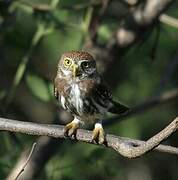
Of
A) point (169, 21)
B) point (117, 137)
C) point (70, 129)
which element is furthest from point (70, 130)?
point (169, 21)

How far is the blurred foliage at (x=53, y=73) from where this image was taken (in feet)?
21.1

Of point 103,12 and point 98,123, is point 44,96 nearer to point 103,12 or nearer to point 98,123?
point 103,12

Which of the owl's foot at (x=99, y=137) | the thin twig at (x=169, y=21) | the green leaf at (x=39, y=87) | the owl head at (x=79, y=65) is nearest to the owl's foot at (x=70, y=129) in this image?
the owl's foot at (x=99, y=137)

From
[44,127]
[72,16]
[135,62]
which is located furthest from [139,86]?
[44,127]

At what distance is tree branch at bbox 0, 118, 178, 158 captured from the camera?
11.8 feet

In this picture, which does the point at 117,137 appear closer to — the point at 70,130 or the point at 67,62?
the point at 70,130

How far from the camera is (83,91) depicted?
5.04 m

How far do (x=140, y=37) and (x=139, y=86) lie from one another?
88.2 inches

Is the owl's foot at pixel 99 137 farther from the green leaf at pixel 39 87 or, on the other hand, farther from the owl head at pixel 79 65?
the green leaf at pixel 39 87

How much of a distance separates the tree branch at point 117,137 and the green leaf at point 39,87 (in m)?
1.98

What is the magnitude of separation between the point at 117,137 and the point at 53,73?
4.21m

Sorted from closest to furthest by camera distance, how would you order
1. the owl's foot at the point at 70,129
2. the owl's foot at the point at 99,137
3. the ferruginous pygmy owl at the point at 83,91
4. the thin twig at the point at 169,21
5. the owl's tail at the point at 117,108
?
the owl's foot at the point at 99,137
the owl's foot at the point at 70,129
the ferruginous pygmy owl at the point at 83,91
the owl's tail at the point at 117,108
the thin twig at the point at 169,21

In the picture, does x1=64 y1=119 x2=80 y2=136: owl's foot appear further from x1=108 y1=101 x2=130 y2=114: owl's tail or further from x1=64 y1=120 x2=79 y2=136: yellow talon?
x1=108 y1=101 x2=130 y2=114: owl's tail

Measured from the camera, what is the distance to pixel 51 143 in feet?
20.8
